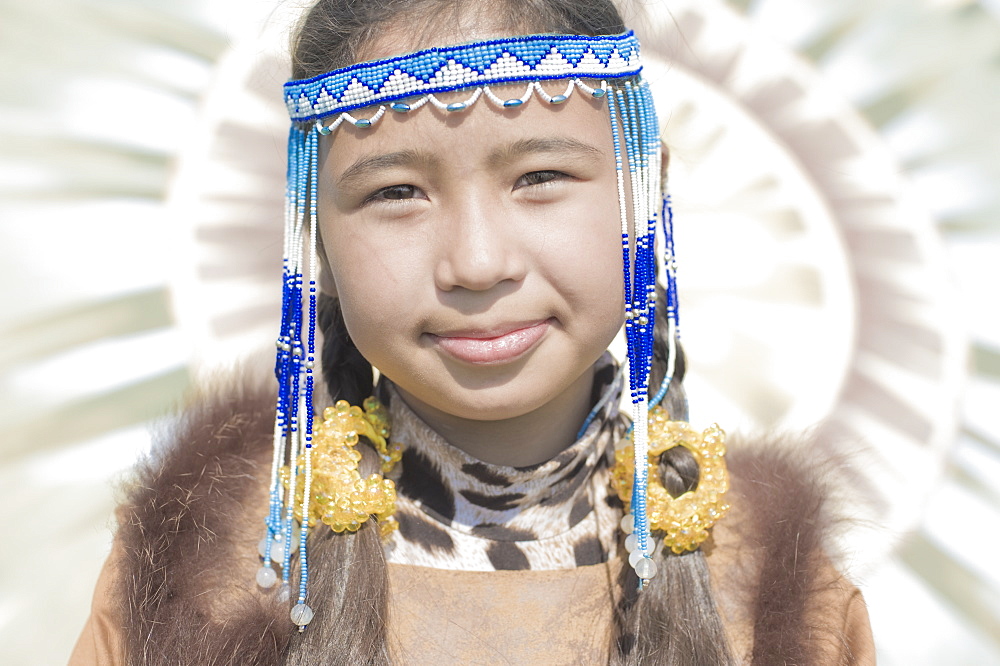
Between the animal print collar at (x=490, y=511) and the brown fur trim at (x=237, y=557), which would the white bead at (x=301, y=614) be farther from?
the animal print collar at (x=490, y=511)

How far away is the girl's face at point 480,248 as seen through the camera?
45.4 inches

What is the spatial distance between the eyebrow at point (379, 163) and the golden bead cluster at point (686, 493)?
1.84ft

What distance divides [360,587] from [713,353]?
135 centimetres

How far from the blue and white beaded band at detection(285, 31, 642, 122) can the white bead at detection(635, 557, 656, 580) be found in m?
0.69

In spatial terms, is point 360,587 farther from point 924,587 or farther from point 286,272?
point 924,587

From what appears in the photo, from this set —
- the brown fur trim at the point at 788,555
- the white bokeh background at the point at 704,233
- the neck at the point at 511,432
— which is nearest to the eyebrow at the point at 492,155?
the neck at the point at 511,432

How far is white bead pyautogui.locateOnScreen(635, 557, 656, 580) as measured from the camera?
1245 millimetres

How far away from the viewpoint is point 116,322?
230cm

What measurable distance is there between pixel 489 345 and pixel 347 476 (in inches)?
12.7

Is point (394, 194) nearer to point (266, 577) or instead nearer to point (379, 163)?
point (379, 163)

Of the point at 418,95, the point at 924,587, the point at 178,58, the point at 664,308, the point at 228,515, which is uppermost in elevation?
the point at 178,58

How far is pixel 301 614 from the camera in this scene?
1.24 metres

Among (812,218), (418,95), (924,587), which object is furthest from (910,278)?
(418,95)

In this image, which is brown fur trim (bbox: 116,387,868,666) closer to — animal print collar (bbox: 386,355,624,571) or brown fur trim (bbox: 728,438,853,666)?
brown fur trim (bbox: 728,438,853,666)
